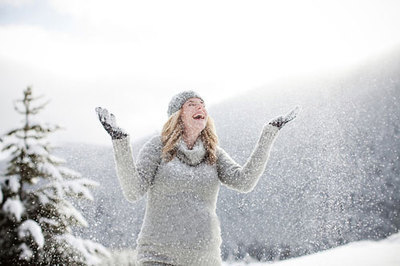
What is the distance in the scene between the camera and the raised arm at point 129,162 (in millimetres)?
2027

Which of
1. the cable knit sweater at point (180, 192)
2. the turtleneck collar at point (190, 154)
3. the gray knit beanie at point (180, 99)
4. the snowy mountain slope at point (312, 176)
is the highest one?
the gray knit beanie at point (180, 99)

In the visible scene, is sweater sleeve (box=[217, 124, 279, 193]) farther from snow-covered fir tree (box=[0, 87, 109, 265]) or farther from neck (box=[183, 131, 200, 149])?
Answer: snow-covered fir tree (box=[0, 87, 109, 265])

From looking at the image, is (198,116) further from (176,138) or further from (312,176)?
(312,176)

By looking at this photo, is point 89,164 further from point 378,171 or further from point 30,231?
point 30,231

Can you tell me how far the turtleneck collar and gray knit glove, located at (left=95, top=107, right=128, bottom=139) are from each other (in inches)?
14.2

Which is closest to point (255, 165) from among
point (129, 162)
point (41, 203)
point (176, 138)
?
point (176, 138)

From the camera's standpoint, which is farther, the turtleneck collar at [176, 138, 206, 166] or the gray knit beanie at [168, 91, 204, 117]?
the gray knit beanie at [168, 91, 204, 117]

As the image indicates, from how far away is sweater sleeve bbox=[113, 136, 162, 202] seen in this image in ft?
6.74

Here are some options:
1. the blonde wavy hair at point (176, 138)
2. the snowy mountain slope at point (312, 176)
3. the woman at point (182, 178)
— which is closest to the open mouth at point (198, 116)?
the woman at point (182, 178)

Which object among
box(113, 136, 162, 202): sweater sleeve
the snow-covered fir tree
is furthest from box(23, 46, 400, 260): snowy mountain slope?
box(113, 136, 162, 202): sweater sleeve

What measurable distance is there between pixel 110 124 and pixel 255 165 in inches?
35.5

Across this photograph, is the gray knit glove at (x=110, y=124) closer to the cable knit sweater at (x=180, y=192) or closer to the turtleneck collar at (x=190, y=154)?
the cable knit sweater at (x=180, y=192)

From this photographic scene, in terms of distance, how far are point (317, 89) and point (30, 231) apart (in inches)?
662

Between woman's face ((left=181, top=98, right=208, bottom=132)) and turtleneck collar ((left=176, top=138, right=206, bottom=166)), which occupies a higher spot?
woman's face ((left=181, top=98, right=208, bottom=132))
